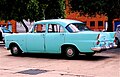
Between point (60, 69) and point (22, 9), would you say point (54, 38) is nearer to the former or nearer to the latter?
point (60, 69)

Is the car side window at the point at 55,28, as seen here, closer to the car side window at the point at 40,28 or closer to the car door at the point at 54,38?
the car door at the point at 54,38

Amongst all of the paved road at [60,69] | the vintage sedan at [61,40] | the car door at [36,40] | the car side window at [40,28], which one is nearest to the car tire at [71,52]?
the vintage sedan at [61,40]

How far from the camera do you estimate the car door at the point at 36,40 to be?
13.4m

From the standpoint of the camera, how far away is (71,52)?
12.7 m

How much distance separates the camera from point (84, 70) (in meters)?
9.81

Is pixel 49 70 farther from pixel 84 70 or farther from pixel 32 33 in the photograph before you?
pixel 32 33

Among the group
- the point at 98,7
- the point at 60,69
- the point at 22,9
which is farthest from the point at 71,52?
the point at 22,9

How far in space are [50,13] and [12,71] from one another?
56.7ft

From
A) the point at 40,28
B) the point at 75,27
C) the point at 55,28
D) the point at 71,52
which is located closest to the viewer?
the point at 71,52

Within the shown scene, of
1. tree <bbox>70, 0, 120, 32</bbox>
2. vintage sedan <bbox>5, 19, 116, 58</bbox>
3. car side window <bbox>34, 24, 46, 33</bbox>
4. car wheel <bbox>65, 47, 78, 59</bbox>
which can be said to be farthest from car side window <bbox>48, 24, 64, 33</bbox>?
tree <bbox>70, 0, 120, 32</bbox>

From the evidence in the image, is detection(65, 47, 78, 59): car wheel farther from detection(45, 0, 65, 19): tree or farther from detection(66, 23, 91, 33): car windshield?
detection(45, 0, 65, 19): tree

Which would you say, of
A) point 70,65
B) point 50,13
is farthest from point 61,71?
point 50,13

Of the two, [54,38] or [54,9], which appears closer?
[54,38]

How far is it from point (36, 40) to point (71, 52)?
5.70 feet
